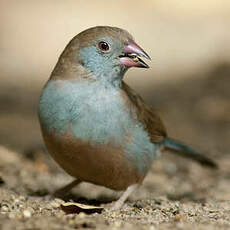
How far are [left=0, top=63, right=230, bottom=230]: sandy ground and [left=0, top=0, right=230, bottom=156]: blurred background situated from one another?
1.2 inches

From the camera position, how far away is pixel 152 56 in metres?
11.8

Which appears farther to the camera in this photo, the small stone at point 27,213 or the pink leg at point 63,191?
the pink leg at point 63,191

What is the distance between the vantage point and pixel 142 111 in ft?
17.6

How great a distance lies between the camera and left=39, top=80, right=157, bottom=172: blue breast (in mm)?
4512

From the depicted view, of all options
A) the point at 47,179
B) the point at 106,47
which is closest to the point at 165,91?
the point at 47,179

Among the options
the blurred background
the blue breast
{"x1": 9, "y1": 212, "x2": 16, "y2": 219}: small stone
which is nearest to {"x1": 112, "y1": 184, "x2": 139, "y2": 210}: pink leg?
the blue breast

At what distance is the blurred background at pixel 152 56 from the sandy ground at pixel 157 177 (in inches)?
1.2

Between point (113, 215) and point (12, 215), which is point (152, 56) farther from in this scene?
point (12, 215)

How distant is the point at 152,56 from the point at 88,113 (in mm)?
7449

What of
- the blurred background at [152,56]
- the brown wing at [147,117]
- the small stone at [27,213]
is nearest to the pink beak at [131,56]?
the brown wing at [147,117]

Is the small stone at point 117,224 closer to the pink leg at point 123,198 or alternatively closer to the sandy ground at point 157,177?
the sandy ground at point 157,177

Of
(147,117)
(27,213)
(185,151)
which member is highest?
(147,117)

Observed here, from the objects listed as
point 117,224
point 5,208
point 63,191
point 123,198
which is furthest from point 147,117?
point 117,224

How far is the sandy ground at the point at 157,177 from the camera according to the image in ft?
12.8
